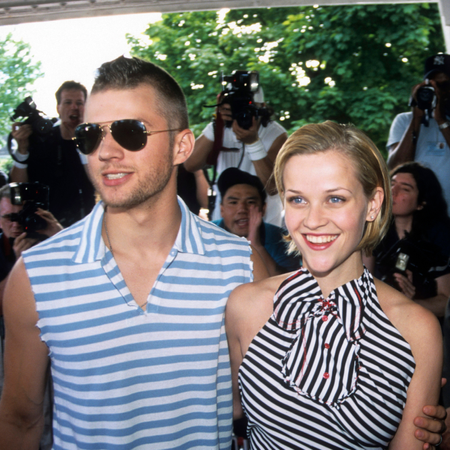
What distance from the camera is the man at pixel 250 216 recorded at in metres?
3.06

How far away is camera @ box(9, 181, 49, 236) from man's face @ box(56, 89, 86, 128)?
32.6 inches

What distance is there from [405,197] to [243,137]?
121 cm

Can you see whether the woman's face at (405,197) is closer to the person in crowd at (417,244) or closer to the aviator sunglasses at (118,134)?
the person in crowd at (417,244)

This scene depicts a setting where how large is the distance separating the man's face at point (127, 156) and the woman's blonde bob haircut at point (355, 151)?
42 centimetres

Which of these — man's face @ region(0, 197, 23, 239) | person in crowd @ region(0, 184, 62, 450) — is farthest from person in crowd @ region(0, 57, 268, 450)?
man's face @ region(0, 197, 23, 239)

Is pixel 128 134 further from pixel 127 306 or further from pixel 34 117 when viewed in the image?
pixel 34 117

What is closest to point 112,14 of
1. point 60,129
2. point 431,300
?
point 60,129

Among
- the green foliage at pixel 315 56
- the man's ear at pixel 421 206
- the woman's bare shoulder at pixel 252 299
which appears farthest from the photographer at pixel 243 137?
the green foliage at pixel 315 56

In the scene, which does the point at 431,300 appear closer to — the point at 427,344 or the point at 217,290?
the point at 427,344

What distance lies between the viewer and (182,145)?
1.67 m

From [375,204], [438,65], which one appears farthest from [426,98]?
[375,204]

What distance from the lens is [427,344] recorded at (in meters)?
1.35

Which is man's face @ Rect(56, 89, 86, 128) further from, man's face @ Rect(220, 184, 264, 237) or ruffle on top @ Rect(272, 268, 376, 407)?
ruffle on top @ Rect(272, 268, 376, 407)

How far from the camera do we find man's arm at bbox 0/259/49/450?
142 cm
